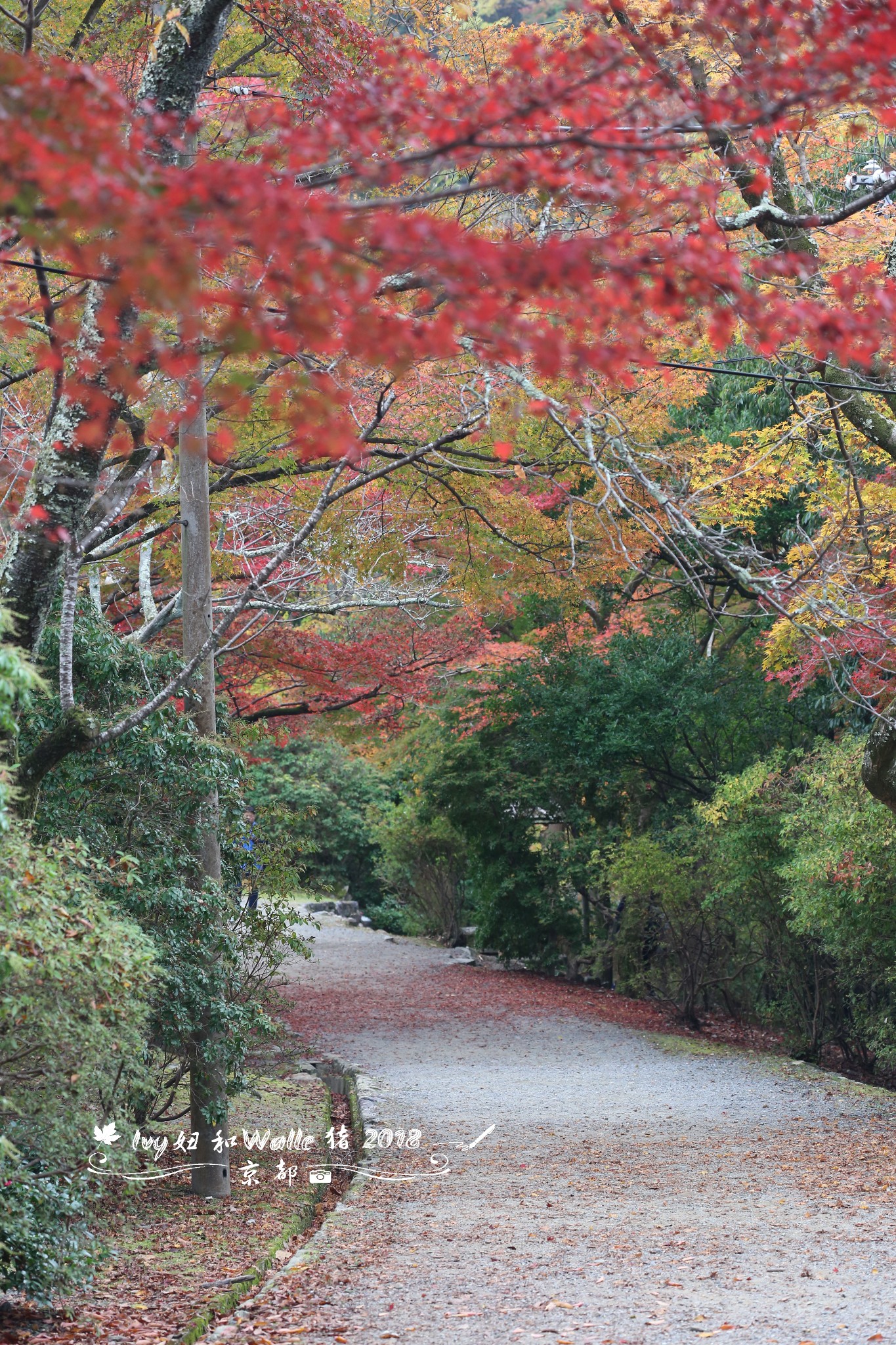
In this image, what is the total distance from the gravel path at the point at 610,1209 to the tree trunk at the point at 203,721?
981 millimetres

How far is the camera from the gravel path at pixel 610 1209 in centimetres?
448

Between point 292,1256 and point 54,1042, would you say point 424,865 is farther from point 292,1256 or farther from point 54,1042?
point 54,1042

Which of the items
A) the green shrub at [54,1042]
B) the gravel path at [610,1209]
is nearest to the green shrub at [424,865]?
the gravel path at [610,1209]

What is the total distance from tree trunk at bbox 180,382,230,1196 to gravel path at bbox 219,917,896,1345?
0.98 meters

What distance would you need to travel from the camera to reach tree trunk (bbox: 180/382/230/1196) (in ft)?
21.2

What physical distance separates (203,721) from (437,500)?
3.45m

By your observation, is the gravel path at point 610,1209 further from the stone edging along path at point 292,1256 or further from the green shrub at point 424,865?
the green shrub at point 424,865

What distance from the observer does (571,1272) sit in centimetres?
512

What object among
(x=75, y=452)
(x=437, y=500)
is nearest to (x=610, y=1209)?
(x=75, y=452)

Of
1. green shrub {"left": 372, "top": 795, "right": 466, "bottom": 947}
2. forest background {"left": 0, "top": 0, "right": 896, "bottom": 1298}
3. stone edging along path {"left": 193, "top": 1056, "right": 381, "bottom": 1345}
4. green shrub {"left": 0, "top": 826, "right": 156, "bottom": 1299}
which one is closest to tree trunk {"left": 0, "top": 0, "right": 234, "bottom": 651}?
forest background {"left": 0, "top": 0, "right": 896, "bottom": 1298}

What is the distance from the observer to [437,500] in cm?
941

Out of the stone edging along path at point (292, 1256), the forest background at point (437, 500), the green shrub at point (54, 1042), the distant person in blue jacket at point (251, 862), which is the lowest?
the stone edging along path at point (292, 1256)

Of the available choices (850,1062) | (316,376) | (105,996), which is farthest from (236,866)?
(850,1062)

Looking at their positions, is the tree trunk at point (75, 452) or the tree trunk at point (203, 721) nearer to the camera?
the tree trunk at point (75, 452)
